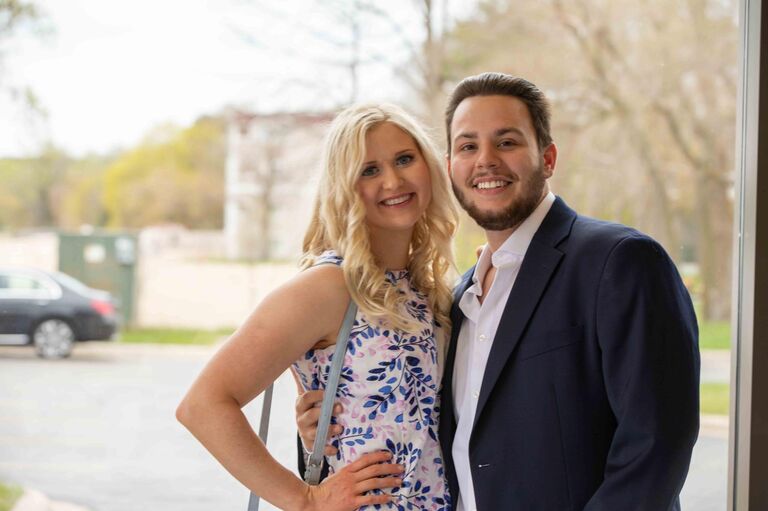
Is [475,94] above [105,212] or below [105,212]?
above

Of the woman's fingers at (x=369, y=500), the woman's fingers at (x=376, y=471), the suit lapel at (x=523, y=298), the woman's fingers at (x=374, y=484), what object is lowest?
the woman's fingers at (x=369, y=500)

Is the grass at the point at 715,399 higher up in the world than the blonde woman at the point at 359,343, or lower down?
lower down

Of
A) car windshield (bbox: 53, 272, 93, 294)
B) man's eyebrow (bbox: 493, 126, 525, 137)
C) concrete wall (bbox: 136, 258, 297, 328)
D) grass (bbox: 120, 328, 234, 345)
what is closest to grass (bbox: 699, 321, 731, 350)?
concrete wall (bbox: 136, 258, 297, 328)

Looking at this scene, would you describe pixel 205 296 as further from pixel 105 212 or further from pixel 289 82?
pixel 289 82

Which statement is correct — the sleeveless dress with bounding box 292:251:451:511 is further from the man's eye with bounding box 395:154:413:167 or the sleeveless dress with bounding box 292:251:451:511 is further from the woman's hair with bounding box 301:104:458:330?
the man's eye with bounding box 395:154:413:167

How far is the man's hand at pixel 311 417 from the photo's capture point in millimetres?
1648

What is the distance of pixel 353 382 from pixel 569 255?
1.55 ft

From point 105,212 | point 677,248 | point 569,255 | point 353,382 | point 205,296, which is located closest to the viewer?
point 569,255

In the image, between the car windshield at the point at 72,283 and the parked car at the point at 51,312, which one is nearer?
the parked car at the point at 51,312

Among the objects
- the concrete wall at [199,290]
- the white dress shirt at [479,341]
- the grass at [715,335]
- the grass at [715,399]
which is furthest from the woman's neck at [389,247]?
the grass at [715,399]

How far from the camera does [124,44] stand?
10.2ft

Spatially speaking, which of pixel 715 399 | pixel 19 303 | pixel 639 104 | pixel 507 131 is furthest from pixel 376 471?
pixel 639 104

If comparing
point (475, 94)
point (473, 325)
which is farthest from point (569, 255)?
point (475, 94)

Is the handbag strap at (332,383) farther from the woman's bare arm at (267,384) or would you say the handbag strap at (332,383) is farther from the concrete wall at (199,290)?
the concrete wall at (199,290)
